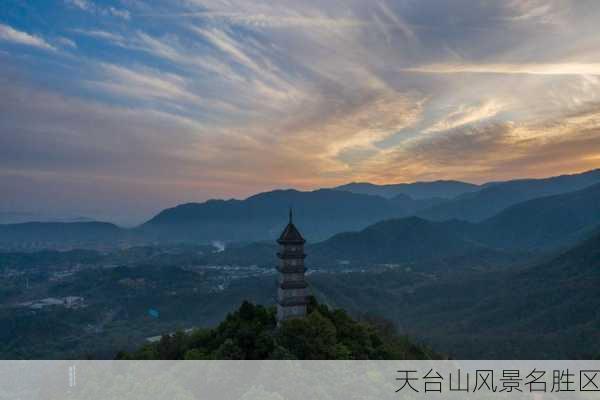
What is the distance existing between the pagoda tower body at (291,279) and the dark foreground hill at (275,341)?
183 cm

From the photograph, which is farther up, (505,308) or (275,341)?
(275,341)

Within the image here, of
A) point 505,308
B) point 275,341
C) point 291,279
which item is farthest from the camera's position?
point 505,308

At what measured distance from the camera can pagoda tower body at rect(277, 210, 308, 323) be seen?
44.3 m

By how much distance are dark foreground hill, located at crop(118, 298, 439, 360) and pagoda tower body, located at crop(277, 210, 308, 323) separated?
1829 millimetres

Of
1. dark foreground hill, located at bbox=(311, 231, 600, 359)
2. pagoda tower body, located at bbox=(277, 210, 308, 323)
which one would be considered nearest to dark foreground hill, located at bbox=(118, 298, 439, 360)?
pagoda tower body, located at bbox=(277, 210, 308, 323)

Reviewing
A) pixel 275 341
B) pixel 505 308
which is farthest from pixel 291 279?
pixel 505 308

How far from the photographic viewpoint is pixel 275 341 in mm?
42719

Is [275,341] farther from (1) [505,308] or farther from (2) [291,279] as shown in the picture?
(1) [505,308]

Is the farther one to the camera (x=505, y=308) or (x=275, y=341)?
(x=505, y=308)

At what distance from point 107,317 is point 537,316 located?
14960cm

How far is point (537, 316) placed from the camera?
120 m

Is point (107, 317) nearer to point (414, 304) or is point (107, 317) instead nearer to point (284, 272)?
point (414, 304)

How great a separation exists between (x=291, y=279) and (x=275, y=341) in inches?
251
